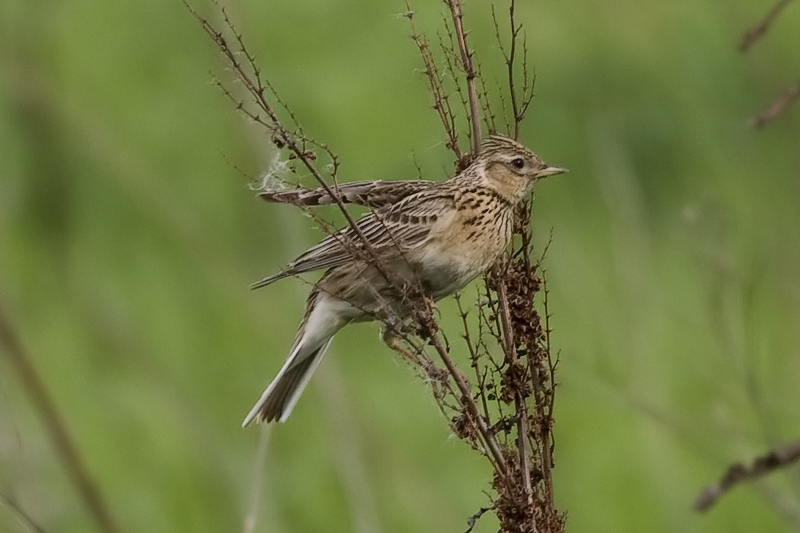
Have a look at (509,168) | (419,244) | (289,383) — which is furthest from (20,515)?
(509,168)

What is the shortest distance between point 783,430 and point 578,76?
3.13 metres

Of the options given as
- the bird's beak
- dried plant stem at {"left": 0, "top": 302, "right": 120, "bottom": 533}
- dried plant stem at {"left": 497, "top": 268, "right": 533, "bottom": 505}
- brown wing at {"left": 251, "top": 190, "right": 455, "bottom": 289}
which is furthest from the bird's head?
dried plant stem at {"left": 0, "top": 302, "right": 120, "bottom": 533}

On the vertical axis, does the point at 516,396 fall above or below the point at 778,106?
below

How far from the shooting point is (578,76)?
33.6 feet

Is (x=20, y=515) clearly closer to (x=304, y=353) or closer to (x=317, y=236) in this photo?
(x=304, y=353)

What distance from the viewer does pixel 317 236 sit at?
903 cm

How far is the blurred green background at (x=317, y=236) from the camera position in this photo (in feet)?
13.8

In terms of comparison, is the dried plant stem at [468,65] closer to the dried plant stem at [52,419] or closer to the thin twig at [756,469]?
the thin twig at [756,469]

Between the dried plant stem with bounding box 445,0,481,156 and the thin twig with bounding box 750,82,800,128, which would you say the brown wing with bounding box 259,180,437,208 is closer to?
the dried plant stem with bounding box 445,0,481,156

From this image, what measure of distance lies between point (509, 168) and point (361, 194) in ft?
1.86

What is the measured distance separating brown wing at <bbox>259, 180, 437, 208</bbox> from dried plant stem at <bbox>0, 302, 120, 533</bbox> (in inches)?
28.1

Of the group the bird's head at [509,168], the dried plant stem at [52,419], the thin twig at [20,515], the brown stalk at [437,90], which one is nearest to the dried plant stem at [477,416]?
the brown stalk at [437,90]

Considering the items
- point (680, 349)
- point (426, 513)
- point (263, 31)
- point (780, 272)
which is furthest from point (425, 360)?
point (263, 31)

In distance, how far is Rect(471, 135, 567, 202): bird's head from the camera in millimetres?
4102
